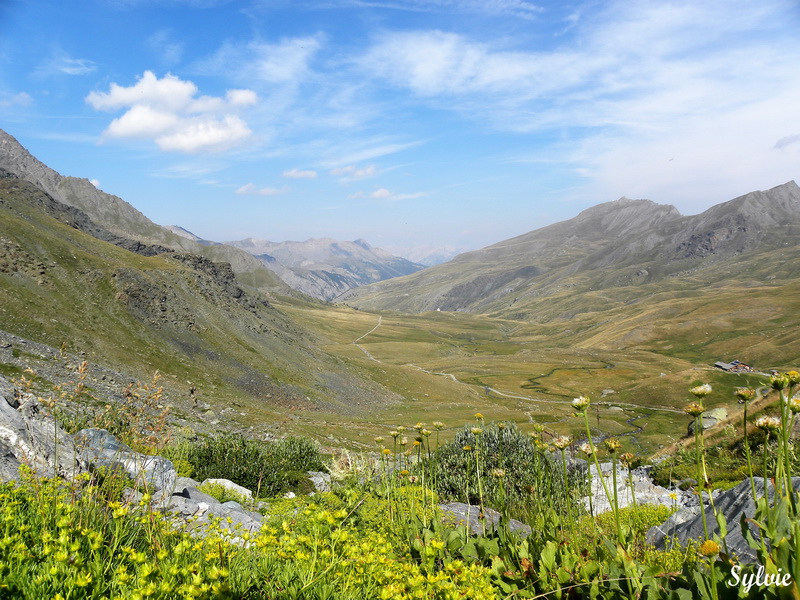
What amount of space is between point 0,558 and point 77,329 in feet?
183

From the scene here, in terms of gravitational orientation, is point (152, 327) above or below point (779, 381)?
above

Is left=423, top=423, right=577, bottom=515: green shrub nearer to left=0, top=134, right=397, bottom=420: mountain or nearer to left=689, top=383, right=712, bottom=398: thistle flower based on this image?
left=689, top=383, right=712, bottom=398: thistle flower

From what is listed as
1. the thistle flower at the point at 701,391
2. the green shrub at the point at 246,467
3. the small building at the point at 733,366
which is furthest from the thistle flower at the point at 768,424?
the small building at the point at 733,366

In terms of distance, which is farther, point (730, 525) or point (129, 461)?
point (129, 461)

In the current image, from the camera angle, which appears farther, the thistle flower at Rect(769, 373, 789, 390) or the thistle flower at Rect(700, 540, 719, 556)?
the thistle flower at Rect(769, 373, 789, 390)

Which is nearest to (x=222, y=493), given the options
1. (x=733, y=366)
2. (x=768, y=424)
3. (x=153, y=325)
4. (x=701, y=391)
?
(x=701, y=391)

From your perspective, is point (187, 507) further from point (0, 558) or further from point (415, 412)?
point (415, 412)

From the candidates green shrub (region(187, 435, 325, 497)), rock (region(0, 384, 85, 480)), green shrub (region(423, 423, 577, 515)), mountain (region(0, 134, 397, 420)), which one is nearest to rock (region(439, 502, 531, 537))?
green shrub (region(423, 423, 577, 515))

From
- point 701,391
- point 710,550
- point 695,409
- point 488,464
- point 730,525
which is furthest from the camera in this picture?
point 488,464

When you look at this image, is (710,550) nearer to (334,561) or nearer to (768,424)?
(768,424)

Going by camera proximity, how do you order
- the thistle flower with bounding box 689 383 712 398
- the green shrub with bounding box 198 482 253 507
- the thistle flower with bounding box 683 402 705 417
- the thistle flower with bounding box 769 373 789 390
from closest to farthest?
1. the thistle flower with bounding box 769 373 789 390
2. the thistle flower with bounding box 683 402 705 417
3. the thistle flower with bounding box 689 383 712 398
4. the green shrub with bounding box 198 482 253 507

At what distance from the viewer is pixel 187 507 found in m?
9.53

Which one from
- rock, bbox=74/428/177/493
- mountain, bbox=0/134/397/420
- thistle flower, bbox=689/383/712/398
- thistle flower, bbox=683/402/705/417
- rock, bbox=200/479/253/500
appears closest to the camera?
thistle flower, bbox=683/402/705/417

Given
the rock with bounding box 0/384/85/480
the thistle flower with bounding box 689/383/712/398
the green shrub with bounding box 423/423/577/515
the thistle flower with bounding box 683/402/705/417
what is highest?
the thistle flower with bounding box 689/383/712/398
